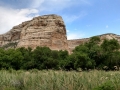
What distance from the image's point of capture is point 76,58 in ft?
111

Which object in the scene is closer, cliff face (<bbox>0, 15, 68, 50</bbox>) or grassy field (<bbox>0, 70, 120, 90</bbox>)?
grassy field (<bbox>0, 70, 120, 90</bbox>)

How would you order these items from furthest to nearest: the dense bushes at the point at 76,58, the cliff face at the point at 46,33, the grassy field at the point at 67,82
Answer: the cliff face at the point at 46,33, the dense bushes at the point at 76,58, the grassy field at the point at 67,82

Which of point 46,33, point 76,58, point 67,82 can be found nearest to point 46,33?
point 46,33

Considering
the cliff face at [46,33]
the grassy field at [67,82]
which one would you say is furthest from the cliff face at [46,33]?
the grassy field at [67,82]

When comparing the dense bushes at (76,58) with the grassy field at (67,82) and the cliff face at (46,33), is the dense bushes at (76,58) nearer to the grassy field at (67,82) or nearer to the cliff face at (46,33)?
the grassy field at (67,82)

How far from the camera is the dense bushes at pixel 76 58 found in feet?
109

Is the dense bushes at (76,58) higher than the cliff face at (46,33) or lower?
lower

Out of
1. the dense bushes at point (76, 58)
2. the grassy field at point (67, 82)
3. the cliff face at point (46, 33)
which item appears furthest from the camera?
the cliff face at point (46, 33)

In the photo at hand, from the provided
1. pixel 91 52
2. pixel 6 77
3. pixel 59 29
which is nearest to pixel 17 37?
pixel 59 29

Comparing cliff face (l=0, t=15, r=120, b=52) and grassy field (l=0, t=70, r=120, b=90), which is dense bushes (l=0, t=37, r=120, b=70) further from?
cliff face (l=0, t=15, r=120, b=52)

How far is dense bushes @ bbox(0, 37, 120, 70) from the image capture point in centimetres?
3322

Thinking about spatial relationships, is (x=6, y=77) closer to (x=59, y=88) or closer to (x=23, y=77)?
(x=23, y=77)

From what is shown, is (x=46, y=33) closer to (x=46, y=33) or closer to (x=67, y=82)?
(x=46, y=33)

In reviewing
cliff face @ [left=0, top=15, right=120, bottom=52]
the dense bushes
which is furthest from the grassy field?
cliff face @ [left=0, top=15, right=120, bottom=52]
